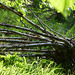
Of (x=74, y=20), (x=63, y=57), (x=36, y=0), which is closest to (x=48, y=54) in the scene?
(x=63, y=57)

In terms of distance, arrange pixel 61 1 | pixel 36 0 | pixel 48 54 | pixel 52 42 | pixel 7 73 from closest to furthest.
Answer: pixel 61 1 → pixel 7 73 → pixel 52 42 → pixel 48 54 → pixel 36 0

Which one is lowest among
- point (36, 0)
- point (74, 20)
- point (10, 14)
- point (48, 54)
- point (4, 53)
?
point (48, 54)

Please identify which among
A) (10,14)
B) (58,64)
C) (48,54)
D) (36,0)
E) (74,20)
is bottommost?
(58,64)

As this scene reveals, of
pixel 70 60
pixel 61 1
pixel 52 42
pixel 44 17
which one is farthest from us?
pixel 44 17

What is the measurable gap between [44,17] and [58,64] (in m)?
2.33

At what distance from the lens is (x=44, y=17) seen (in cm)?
359

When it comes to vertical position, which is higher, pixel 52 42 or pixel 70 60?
pixel 52 42

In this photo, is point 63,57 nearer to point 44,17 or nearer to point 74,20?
point 44,17

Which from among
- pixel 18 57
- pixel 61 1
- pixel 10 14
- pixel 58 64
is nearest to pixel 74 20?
pixel 10 14

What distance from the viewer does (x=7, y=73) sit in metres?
0.82

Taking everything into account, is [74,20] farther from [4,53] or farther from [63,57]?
[4,53]

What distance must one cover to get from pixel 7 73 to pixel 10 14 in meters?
2.55

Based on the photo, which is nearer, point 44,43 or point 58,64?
point 44,43

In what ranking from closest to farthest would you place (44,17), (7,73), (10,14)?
(7,73), (10,14), (44,17)
